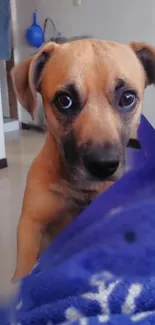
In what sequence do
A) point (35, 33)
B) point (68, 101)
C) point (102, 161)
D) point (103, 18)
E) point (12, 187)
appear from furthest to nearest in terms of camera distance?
point (35, 33)
point (103, 18)
point (12, 187)
point (68, 101)
point (102, 161)

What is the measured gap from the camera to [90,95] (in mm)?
869

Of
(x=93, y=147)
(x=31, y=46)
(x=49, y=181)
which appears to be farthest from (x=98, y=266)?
(x=31, y=46)

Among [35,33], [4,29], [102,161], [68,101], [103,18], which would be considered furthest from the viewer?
[35,33]

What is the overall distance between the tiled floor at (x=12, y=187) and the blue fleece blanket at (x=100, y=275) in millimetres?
100

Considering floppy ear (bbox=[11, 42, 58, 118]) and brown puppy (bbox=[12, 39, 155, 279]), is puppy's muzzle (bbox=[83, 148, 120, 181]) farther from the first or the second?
floppy ear (bbox=[11, 42, 58, 118])

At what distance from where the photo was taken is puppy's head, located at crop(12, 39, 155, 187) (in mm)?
829

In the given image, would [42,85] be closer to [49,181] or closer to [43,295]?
[49,181]

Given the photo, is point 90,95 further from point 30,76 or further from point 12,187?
point 12,187

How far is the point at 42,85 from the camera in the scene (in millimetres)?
998

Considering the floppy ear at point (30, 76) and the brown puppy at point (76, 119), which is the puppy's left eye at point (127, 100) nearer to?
the brown puppy at point (76, 119)

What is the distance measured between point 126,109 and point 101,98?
0.08 m

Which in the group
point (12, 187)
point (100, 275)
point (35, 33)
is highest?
point (100, 275)

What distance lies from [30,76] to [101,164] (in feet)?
0.97

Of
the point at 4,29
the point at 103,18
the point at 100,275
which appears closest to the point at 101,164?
the point at 100,275
